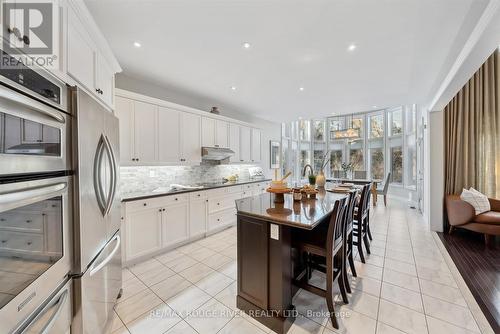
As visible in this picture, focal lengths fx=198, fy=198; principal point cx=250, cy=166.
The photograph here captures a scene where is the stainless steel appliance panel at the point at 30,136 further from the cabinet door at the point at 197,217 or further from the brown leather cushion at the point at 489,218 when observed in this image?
the brown leather cushion at the point at 489,218

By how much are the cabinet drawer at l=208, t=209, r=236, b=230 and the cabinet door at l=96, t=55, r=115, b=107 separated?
2.46 m

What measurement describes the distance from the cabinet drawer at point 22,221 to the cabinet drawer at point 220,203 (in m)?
2.74

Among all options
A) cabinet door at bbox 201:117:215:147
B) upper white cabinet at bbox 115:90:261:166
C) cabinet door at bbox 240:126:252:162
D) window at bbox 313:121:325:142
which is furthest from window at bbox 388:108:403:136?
cabinet door at bbox 201:117:215:147

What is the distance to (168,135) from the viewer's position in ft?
11.6

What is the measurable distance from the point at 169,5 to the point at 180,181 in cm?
288

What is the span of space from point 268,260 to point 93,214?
4.70ft

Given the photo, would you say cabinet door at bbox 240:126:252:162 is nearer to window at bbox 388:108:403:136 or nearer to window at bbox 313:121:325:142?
window at bbox 313:121:325:142

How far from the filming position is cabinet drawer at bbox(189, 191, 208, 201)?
11.4 feet

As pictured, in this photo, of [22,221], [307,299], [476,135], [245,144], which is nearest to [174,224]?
[307,299]

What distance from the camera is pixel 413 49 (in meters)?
2.70

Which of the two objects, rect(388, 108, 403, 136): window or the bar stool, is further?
rect(388, 108, 403, 136): window

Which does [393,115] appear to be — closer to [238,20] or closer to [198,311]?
[238,20]

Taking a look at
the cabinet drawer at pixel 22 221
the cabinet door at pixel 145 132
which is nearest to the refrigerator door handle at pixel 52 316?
the cabinet drawer at pixel 22 221

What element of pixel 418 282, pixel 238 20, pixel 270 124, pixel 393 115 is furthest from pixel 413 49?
pixel 393 115
